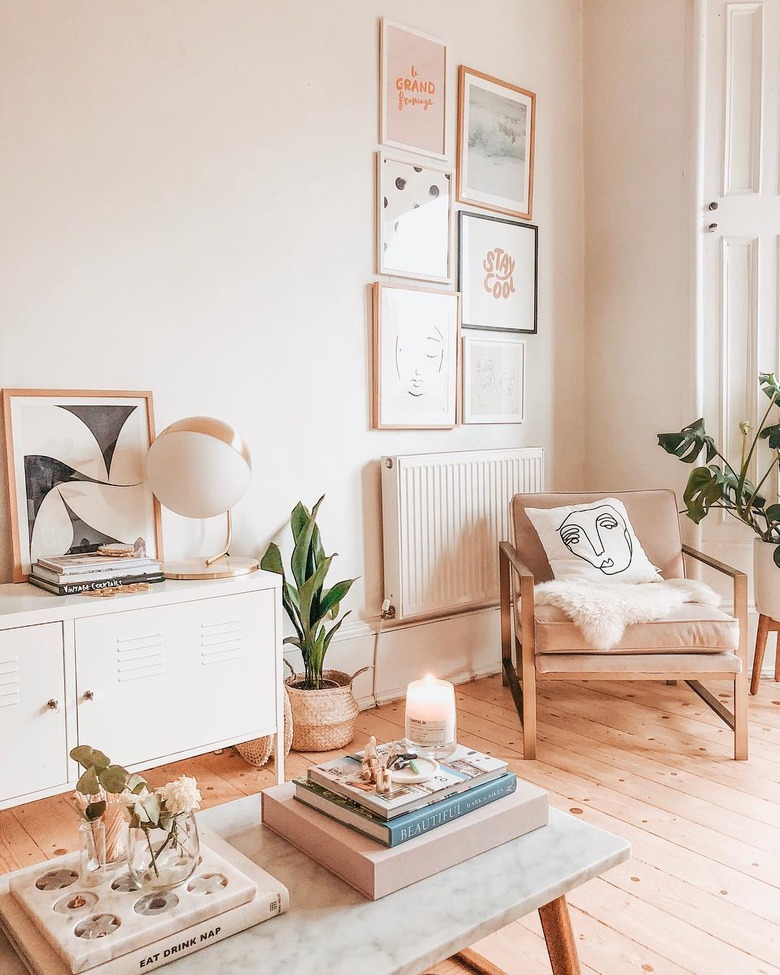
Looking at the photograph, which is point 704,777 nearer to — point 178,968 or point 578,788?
point 578,788

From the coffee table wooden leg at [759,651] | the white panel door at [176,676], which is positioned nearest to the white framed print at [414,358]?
the white panel door at [176,676]

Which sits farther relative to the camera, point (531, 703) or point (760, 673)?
point (760, 673)

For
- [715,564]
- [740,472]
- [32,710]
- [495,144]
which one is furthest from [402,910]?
[495,144]

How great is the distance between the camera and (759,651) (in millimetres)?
3143

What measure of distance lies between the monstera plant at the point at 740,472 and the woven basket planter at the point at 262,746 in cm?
169

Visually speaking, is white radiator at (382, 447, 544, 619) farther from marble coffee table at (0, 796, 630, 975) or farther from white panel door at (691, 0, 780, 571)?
marble coffee table at (0, 796, 630, 975)

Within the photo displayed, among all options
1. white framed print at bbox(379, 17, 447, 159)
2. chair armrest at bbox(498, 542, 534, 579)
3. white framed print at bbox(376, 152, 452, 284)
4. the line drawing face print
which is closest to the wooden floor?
chair armrest at bbox(498, 542, 534, 579)

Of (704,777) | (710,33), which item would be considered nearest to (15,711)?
(704,777)

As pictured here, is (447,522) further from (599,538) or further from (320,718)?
(320,718)

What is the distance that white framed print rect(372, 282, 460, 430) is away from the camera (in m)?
3.02

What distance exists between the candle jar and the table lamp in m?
1.02

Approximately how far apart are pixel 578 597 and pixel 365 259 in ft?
4.54

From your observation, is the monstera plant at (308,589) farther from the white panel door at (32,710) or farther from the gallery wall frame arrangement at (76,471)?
the white panel door at (32,710)

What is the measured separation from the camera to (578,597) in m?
2.57
